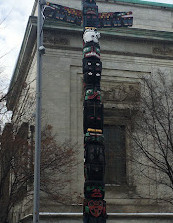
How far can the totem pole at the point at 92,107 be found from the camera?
1891 centimetres

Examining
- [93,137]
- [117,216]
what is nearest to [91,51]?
[93,137]

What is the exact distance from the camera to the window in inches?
1177

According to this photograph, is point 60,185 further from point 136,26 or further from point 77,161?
point 136,26

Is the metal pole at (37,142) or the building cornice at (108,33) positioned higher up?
the building cornice at (108,33)

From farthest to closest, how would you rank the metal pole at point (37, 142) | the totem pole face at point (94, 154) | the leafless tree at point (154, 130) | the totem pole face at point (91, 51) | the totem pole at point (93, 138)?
the leafless tree at point (154, 130)
the totem pole face at point (91, 51)
the totem pole face at point (94, 154)
the totem pole at point (93, 138)
the metal pole at point (37, 142)

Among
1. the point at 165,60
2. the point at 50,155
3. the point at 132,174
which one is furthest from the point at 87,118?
the point at 165,60

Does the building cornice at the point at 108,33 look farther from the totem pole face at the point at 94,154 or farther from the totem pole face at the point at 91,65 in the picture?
the totem pole face at the point at 94,154

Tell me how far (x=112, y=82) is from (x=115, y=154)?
588 centimetres

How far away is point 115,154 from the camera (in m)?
29.8

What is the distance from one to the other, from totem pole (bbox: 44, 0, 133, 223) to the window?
9.25m

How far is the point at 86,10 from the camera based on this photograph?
23.8 meters

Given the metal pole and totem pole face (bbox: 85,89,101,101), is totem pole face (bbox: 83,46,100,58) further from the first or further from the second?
the metal pole

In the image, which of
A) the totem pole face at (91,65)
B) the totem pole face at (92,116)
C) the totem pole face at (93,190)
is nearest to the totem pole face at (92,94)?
the totem pole face at (92,116)

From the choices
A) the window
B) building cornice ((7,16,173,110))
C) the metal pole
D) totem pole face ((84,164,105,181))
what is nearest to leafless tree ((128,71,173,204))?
the window
